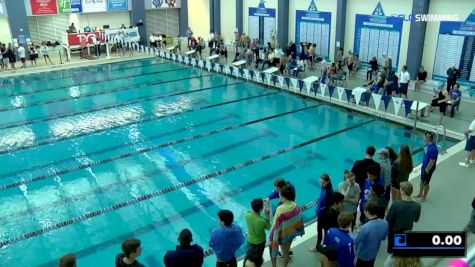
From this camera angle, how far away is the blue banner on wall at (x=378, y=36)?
45.7 ft

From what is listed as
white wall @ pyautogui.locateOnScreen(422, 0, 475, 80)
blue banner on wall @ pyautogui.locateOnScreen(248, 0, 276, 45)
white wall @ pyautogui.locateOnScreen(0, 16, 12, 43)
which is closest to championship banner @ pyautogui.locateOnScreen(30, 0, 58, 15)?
white wall @ pyautogui.locateOnScreen(0, 16, 12, 43)

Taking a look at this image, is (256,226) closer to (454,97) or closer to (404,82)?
(454,97)

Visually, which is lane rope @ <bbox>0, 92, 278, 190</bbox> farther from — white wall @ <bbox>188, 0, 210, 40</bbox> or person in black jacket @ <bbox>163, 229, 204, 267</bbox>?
white wall @ <bbox>188, 0, 210, 40</bbox>

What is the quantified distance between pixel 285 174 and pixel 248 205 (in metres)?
1.32

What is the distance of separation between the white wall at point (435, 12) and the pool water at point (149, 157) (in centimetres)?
392

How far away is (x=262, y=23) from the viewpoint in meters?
19.2

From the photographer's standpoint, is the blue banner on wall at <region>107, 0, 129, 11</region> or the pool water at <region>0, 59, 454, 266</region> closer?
the pool water at <region>0, 59, 454, 266</region>

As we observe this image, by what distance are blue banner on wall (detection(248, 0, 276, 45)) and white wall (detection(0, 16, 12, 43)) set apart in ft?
35.6

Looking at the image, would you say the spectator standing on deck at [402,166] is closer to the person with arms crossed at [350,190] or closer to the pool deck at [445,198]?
the pool deck at [445,198]

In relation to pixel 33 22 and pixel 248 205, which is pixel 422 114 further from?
pixel 33 22

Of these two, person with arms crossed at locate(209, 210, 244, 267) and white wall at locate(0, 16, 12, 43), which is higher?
white wall at locate(0, 16, 12, 43)

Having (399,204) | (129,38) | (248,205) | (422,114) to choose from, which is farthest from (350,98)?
(129,38)

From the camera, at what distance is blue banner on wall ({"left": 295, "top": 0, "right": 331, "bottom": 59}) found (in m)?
16.3

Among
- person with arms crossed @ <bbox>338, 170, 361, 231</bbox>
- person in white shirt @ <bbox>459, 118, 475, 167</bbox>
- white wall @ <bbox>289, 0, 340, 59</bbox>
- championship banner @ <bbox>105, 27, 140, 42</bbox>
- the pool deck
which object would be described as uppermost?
white wall @ <bbox>289, 0, 340, 59</bbox>
